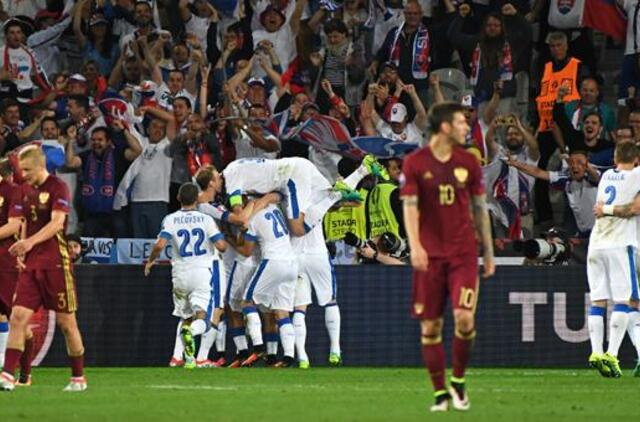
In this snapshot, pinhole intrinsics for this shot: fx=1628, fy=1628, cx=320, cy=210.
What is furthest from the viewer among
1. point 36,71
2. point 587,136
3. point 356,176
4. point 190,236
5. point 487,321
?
point 36,71

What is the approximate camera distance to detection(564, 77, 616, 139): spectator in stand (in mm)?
23453

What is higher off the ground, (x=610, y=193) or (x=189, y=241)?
(x=610, y=193)

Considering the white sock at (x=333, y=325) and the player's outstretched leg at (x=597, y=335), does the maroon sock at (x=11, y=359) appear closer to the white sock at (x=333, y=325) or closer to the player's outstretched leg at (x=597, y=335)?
the player's outstretched leg at (x=597, y=335)

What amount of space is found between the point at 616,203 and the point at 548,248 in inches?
168

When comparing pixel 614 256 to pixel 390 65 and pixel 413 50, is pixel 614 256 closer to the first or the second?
pixel 390 65

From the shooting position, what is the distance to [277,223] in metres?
20.7

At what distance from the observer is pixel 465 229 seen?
12422mm

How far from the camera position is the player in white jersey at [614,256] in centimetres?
1745

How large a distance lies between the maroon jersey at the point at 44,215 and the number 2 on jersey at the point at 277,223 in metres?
6.00

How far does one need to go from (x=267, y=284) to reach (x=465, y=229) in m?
8.29

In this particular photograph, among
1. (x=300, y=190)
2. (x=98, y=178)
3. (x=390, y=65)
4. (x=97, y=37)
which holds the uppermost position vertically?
(x=97, y=37)

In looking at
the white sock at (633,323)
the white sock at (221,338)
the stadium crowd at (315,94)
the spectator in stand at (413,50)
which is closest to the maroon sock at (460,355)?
the white sock at (633,323)

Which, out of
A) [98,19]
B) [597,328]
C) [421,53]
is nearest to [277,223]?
[597,328]

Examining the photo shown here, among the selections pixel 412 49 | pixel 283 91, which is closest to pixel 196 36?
pixel 283 91
